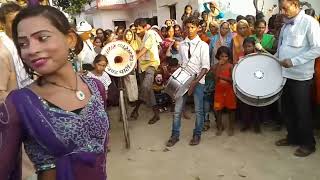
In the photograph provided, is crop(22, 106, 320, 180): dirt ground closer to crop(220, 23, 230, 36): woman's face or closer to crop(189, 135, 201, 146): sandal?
crop(189, 135, 201, 146): sandal

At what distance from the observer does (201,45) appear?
5.02m

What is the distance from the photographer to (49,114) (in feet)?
4.27

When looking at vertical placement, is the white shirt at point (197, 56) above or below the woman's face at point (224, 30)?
below

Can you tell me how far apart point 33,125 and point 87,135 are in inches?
8.2

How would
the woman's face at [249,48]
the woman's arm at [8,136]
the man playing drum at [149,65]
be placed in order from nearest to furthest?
the woman's arm at [8,136] < the woman's face at [249,48] < the man playing drum at [149,65]

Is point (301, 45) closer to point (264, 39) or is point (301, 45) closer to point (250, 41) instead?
point (250, 41)

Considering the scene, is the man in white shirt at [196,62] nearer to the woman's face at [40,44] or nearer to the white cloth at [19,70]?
the white cloth at [19,70]

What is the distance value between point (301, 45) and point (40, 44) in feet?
12.2

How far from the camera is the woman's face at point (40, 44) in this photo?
1331mm

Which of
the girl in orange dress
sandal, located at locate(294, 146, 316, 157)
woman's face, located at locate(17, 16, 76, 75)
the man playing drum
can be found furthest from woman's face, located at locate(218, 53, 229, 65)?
woman's face, located at locate(17, 16, 76, 75)

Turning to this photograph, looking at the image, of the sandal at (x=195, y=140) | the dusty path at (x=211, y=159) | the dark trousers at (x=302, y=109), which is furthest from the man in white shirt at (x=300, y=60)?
the sandal at (x=195, y=140)

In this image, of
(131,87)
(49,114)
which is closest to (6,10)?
(49,114)

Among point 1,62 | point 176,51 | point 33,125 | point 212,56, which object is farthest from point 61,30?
point 176,51

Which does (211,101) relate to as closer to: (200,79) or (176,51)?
(200,79)
